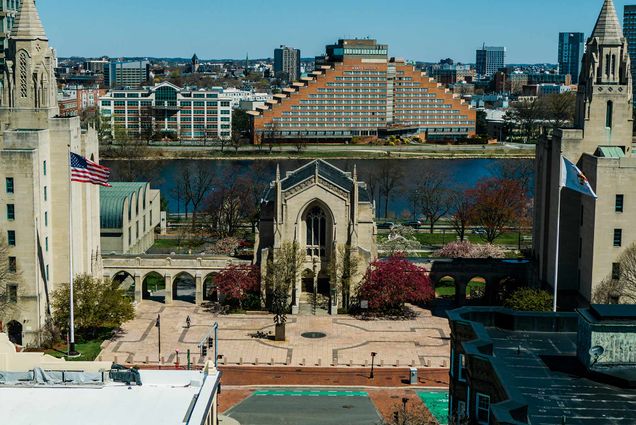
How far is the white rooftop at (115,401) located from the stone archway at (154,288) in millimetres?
45132

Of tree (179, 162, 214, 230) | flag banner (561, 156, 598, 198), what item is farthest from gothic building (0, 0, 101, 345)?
tree (179, 162, 214, 230)

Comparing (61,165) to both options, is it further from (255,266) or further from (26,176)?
(255,266)

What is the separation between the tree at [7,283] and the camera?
6819 centimetres

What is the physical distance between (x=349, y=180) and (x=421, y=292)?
10.6 metres

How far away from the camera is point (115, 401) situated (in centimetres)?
3509

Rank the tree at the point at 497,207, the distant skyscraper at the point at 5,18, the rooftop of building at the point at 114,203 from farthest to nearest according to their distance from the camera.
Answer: the tree at the point at 497,207 → the distant skyscraper at the point at 5,18 → the rooftop of building at the point at 114,203

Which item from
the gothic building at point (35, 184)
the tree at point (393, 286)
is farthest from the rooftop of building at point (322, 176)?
the gothic building at point (35, 184)

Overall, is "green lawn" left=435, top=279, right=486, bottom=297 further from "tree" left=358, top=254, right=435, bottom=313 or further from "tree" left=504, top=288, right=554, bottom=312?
"tree" left=504, top=288, right=554, bottom=312

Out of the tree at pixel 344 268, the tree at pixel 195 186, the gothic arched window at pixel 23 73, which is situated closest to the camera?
the gothic arched window at pixel 23 73

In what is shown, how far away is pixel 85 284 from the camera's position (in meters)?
70.5

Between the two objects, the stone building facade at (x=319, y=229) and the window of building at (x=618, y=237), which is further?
the stone building facade at (x=319, y=229)

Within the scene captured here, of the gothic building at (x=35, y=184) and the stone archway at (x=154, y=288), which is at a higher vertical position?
the gothic building at (x=35, y=184)

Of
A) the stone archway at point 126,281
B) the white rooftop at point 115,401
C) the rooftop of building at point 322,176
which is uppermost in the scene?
the rooftop of building at point 322,176

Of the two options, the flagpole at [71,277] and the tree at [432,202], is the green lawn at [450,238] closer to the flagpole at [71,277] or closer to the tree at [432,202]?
the tree at [432,202]
